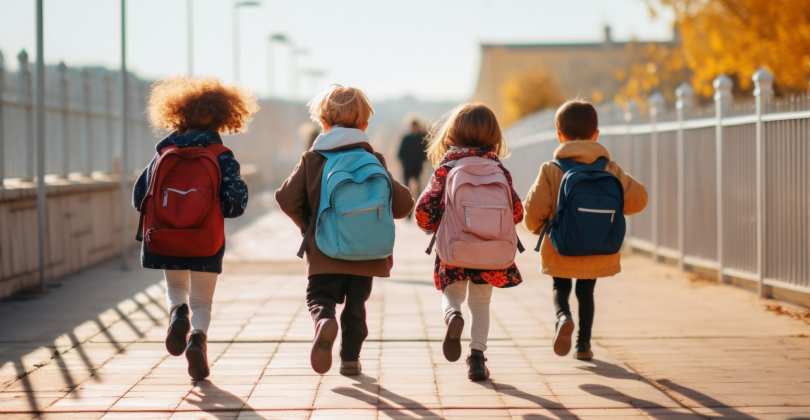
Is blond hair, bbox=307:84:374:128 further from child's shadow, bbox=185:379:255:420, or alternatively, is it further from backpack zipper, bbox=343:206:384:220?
child's shadow, bbox=185:379:255:420

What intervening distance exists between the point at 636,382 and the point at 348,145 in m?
1.91

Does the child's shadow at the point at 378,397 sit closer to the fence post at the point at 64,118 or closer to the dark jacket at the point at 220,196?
the dark jacket at the point at 220,196

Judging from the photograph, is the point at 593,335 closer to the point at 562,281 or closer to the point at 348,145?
the point at 562,281

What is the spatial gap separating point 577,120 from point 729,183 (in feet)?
13.2

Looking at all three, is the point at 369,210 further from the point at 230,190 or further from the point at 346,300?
the point at 230,190

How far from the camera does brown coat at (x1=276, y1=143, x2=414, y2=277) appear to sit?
5.02 meters

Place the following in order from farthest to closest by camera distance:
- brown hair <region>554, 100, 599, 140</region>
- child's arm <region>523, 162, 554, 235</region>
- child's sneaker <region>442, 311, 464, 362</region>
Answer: brown hair <region>554, 100, 599, 140</region>
child's arm <region>523, 162, 554, 235</region>
child's sneaker <region>442, 311, 464, 362</region>

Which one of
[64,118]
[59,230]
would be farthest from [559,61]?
[59,230]

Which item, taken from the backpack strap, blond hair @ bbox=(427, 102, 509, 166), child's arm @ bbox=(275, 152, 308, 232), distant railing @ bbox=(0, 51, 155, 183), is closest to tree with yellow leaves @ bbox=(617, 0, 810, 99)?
distant railing @ bbox=(0, 51, 155, 183)

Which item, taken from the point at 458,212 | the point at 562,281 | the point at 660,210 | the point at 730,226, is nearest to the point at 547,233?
the point at 562,281

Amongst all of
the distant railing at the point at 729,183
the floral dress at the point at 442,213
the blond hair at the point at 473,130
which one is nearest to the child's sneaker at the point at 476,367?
the floral dress at the point at 442,213

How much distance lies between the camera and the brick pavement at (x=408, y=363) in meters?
4.53

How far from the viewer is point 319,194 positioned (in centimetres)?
505

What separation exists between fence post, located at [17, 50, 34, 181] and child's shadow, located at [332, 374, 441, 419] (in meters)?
5.69
